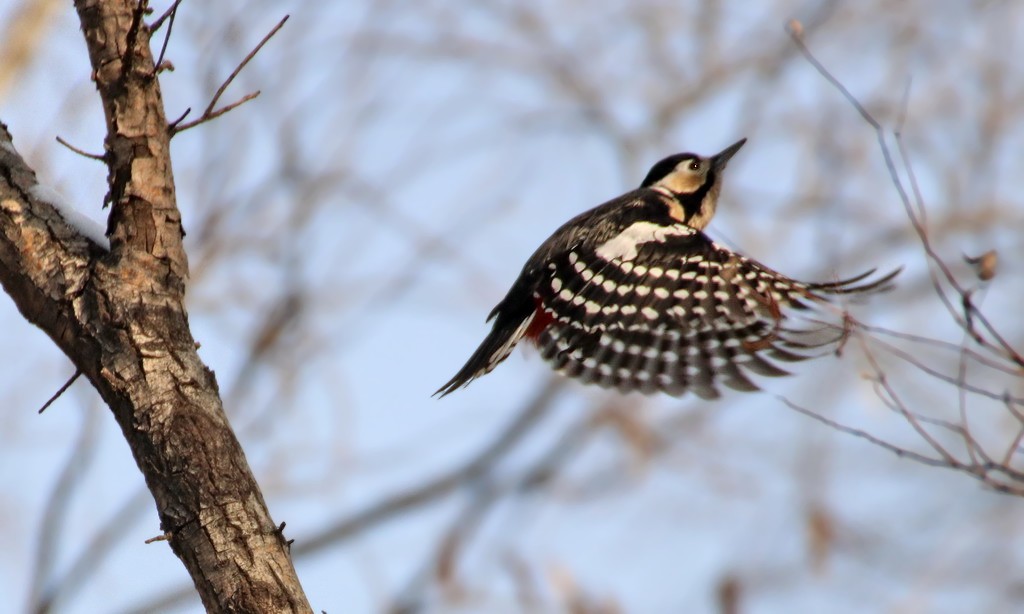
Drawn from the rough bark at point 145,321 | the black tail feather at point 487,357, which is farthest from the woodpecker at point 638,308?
the rough bark at point 145,321

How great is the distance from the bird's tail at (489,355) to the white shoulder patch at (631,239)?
0.40 meters

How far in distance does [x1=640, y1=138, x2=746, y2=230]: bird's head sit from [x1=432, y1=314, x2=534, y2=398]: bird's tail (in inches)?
46.6

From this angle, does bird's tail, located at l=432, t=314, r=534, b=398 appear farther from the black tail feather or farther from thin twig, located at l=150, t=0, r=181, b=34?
thin twig, located at l=150, t=0, r=181, b=34

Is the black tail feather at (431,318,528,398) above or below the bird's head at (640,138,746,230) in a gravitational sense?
below

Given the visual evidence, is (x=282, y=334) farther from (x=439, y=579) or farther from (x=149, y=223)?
(x=149, y=223)

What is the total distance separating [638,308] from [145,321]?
2.31 meters

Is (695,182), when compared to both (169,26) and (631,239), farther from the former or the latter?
(169,26)

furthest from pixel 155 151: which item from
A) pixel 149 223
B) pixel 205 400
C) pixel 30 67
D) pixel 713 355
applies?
pixel 30 67

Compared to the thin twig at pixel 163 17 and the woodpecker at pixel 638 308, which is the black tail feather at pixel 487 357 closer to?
the woodpecker at pixel 638 308

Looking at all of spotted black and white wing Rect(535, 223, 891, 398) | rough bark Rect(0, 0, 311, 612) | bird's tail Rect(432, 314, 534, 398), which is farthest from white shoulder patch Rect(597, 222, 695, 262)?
rough bark Rect(0, 0, 311, 612)

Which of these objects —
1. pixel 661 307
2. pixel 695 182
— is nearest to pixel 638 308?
pixel 661 307

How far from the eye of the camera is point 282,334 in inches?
368

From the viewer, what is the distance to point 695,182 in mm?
5430

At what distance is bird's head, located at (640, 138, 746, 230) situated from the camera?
5.39 metres
